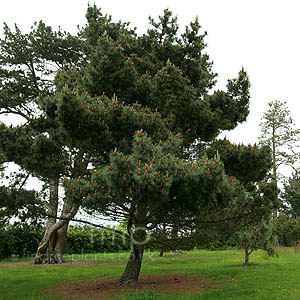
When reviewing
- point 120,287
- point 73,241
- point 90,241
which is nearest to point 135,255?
point 120,287

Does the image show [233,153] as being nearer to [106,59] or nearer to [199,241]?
[199,241]

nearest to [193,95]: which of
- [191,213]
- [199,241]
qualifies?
[191,213]

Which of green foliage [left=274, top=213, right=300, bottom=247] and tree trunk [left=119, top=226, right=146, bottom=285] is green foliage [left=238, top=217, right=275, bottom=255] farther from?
green foliage [left=274, top=213, right=300, bottom=247]

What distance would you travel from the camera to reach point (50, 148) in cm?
749

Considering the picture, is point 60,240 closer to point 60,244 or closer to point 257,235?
point 60,244

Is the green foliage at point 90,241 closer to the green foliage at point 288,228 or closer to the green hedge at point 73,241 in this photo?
the green hedge at point 73,241

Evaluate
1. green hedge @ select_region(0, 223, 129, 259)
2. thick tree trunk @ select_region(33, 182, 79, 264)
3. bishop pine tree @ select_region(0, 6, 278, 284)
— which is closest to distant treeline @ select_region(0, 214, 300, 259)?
green hedge @ select_region(0, 223, 129, 259)

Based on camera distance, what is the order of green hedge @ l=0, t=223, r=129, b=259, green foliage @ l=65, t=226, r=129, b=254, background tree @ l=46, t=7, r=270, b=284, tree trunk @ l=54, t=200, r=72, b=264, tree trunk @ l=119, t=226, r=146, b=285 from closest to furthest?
background tree @ l=46, t=7, r=270, b=284
tree trunk @ l=119, t=226, r=146, b=285
tree trunk @ l=54, t=200, r=72, b=264
green hedge @ l=0, t=223, r=129, b=259
green foliage @ l=65, t=226, r=129, b=254

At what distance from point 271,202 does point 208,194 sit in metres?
3.36

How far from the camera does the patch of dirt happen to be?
7.72 meters

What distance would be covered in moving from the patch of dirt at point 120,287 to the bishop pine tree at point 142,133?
57 centimetres

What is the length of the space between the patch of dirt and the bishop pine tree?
1.89 feet

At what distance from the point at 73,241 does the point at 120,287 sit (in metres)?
13.3

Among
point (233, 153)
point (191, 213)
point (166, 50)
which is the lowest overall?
point (191, 213)
